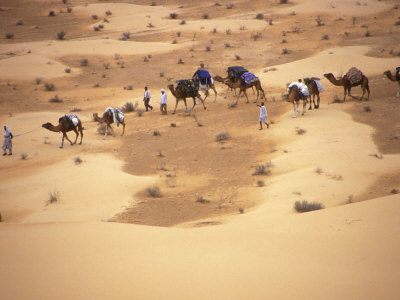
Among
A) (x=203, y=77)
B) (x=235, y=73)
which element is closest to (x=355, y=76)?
(x=235, y=73)

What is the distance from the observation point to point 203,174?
1555 centimetres

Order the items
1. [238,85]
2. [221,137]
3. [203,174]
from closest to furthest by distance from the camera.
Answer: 1. [203,174]
2. [221,137]
3. [238,85]

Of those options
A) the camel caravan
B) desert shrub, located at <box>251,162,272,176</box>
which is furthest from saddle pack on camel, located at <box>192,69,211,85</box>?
desert shrub, located at <box>251,162,272,176</box>

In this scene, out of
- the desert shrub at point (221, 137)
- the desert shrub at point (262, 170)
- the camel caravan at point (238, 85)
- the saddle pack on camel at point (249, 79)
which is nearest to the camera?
the desert shrub at point (262, 170)

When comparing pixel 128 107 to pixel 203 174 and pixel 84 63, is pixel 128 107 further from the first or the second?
pixel 84 63

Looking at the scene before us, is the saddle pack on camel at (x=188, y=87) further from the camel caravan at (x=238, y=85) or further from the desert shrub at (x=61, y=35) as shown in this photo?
the desert shrub at (x=61, y=35)

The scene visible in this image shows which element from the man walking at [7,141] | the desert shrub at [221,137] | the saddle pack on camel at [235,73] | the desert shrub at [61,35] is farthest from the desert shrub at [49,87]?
the desert shrub at [221,137]

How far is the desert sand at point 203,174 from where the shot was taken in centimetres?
649

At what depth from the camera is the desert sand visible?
6492 millimetres

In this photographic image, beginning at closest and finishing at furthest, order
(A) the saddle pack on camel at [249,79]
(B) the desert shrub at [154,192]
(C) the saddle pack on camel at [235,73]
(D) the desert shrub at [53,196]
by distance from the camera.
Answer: (D) the desert shrub at [53,196], (B) the desert shrub at [154,192], (A) the saddle pack on camel at [249,79], (C) the saddle pack on camel at [235,73]

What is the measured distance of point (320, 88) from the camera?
846 inches

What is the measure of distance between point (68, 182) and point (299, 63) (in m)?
20.1

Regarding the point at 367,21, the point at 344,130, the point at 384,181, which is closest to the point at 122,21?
the point at 367,21

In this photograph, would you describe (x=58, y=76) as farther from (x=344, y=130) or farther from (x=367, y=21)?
(x=367, y=21)
